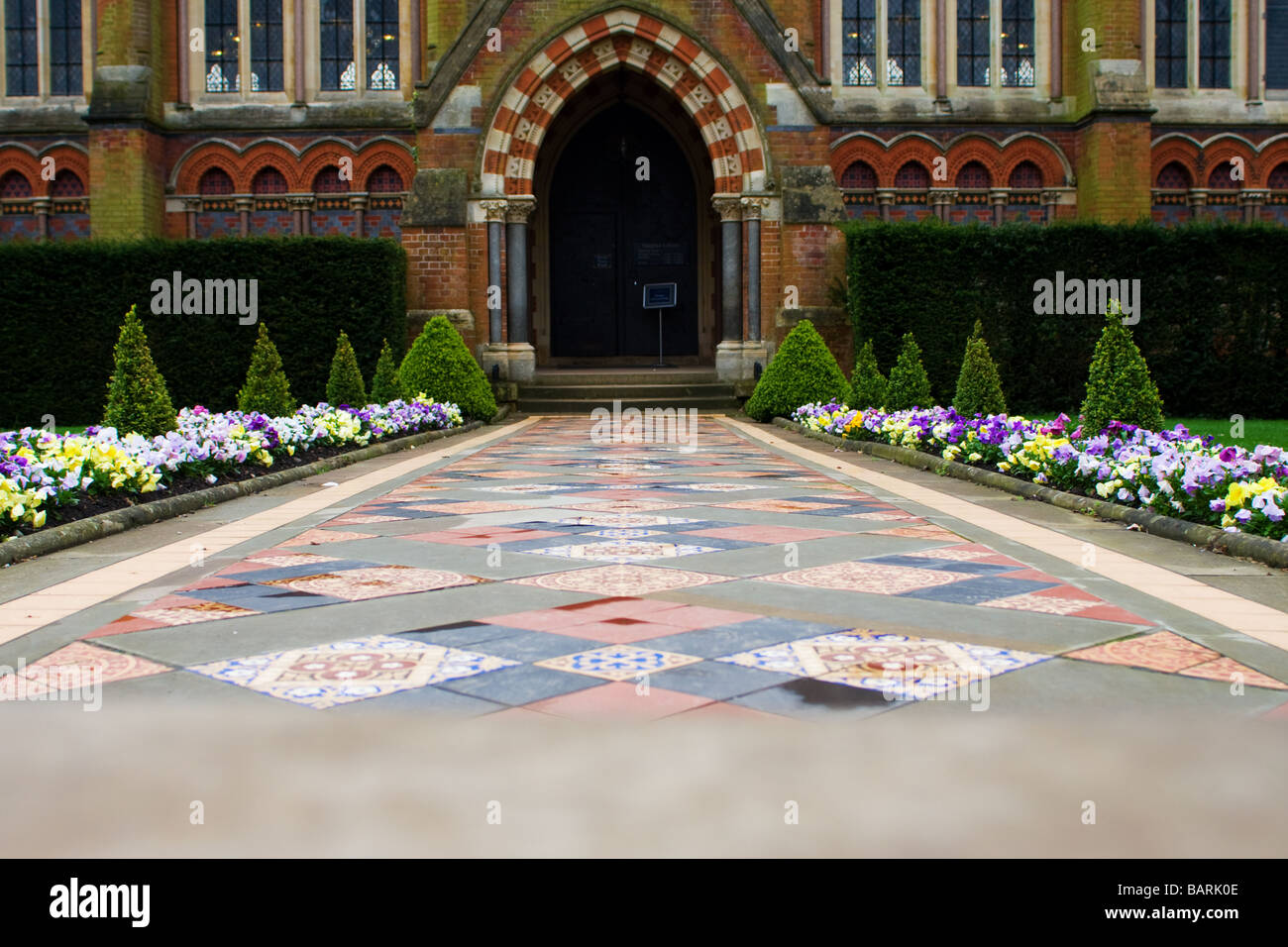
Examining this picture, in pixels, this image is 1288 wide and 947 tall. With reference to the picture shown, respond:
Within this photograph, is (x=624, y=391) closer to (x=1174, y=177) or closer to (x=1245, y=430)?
(x=1245, y=430)

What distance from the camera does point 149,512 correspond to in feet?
25.6

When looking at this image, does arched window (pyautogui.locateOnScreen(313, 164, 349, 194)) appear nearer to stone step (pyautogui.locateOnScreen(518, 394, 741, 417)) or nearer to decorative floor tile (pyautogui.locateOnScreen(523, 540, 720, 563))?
stone step (pyautogui.locateOnScreen(518, 394, 741, 417))

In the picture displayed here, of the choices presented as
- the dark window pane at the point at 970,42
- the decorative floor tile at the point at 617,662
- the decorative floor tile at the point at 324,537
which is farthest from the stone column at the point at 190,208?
the decorative floor tile at the point at 617,662

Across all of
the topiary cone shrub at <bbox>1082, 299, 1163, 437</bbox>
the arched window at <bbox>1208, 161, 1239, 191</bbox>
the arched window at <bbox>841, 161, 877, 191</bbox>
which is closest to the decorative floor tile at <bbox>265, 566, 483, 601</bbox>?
the topiary cone shrub at <bbox>1082, 299, 1163, 437</bbox>

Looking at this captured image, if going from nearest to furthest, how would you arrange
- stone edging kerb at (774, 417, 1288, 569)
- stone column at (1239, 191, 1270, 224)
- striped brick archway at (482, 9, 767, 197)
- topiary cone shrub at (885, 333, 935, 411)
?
stone edging kerb at (774, 417, 1288, 569)
topiary cone shrub at (885, 333, 935, 411)
striped brick archway at (482, 9, 767, 197)
stone column at (1239, 191, 1270, 224)

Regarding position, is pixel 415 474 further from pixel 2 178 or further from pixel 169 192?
pixel 2 178

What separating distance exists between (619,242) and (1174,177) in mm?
11059

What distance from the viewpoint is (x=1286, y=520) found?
20.2 feet

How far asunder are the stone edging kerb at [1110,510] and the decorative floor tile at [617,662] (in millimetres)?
3503

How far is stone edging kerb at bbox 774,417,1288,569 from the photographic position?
6.02 metres

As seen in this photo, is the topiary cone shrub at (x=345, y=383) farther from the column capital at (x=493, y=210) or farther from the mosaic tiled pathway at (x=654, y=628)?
the mosaic tiled pathway at (x=654, y=628)

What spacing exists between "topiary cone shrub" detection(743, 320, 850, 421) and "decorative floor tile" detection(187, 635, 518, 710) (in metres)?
13.0

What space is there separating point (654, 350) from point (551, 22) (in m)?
7.44
